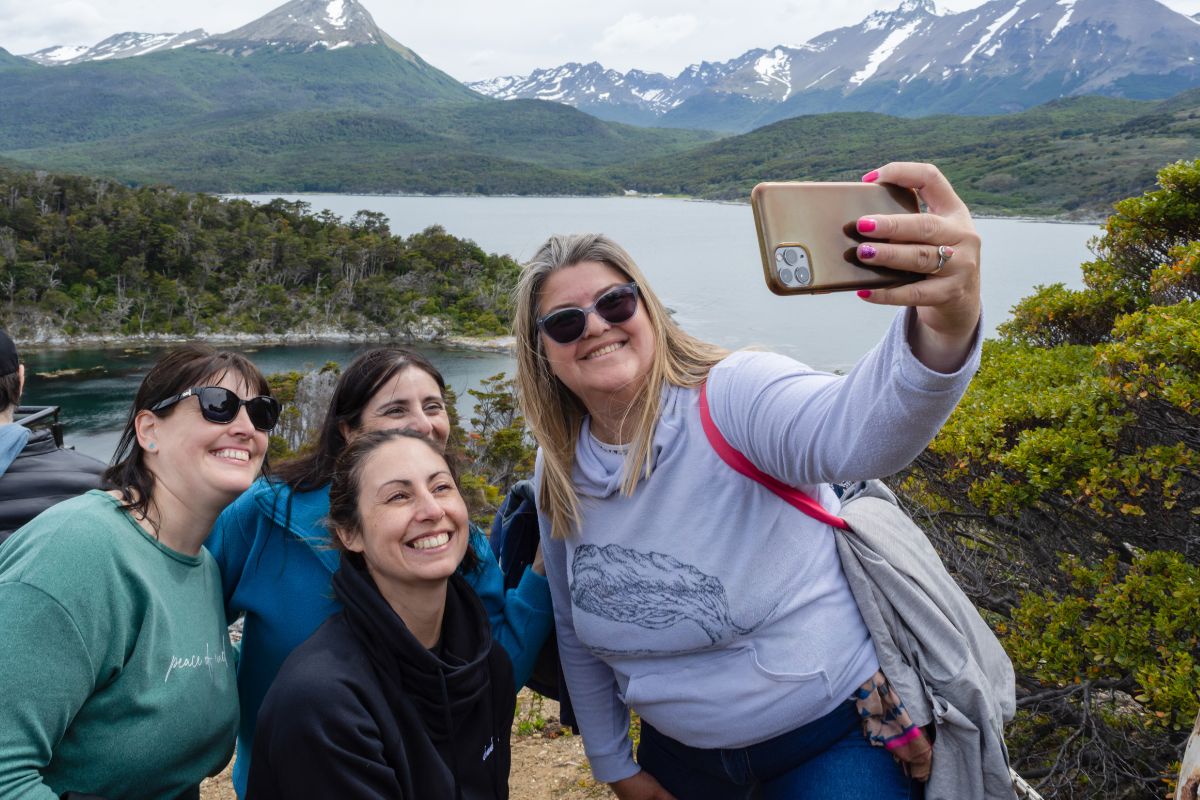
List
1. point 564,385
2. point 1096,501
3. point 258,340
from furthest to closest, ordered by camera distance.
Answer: point 258,340 → point 1096,501 → point 564,385

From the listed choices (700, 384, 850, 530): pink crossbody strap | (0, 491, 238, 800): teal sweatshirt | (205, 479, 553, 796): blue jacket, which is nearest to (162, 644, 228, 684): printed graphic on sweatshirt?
(0, 491, 238, 800): teal sweatshirt

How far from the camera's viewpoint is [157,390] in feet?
5.57

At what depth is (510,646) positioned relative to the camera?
1861 mm

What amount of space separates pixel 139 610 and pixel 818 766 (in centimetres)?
123

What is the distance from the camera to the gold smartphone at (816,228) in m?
1.04

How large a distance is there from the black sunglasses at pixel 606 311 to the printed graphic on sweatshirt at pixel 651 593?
42cm

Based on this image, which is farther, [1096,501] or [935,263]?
[1096,501]

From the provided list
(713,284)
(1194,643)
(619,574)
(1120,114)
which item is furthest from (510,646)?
(1120,114)

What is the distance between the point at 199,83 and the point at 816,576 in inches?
8796

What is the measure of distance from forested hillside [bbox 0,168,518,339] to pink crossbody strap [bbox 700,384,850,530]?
1657 inches

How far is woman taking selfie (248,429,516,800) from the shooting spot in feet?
4.56

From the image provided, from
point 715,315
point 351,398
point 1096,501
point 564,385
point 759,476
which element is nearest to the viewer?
point 759,476

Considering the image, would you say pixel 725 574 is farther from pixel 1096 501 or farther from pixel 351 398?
pixel 1096 501

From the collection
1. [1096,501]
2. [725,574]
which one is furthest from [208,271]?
[725,574]
